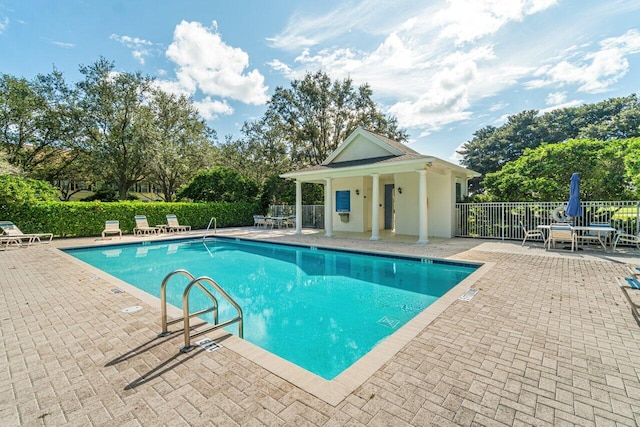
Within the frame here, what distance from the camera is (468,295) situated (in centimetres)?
512

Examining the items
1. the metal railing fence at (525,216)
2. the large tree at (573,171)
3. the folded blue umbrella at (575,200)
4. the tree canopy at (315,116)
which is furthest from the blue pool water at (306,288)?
the tree canopy at (315,116)

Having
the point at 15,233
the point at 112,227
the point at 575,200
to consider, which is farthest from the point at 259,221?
the point at 575,200

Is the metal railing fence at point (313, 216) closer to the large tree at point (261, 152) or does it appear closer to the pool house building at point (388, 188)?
the pool house building at point (388, 188)

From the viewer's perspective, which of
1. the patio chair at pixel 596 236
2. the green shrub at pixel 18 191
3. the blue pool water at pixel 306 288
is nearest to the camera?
the blue pool water at pixel 306 288

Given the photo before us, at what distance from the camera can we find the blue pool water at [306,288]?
4.38 meters

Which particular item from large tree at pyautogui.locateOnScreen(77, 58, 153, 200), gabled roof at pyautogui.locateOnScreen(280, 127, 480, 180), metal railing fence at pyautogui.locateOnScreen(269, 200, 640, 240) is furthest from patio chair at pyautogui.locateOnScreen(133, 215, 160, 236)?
metal railing fence at pyautogui.locateOnScreen(269, 200, 640, 240)

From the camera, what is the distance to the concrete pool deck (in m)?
2.21

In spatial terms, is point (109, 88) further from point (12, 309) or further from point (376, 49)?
point (12, 309)

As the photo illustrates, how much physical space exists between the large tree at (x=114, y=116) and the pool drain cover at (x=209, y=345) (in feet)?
74.0

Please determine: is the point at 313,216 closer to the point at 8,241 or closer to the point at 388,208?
the point at 388,208

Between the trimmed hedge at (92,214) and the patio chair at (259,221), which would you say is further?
the patio chair at (259,221)

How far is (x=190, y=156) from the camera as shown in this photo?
25.2 metres

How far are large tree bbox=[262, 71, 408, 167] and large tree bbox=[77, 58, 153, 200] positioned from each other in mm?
10045

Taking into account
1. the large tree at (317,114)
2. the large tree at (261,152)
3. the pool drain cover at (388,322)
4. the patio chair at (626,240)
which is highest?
the large tree at (317,114)
